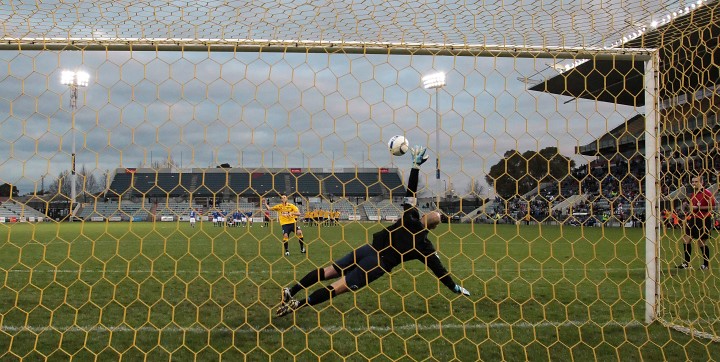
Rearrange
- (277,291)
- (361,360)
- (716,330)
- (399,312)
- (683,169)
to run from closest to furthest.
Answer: (361,360) → (716,330) → (683,169) → (399,312) → (277,291)

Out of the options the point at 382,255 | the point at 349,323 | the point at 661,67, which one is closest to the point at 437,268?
the point at 382,255

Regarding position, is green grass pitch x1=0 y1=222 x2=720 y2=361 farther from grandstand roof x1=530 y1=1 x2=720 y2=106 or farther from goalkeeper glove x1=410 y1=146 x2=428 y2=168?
grandstand roof x1=530 y1=1 x2=720 y2=106

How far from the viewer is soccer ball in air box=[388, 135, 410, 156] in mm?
4586

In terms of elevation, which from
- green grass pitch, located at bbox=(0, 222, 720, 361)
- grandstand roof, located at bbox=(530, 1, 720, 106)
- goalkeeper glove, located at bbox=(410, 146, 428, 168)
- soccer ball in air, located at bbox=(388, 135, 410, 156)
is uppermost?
grandstand roof, located at bbox=(530, 1, 720, 106)

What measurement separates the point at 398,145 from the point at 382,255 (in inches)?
39.7

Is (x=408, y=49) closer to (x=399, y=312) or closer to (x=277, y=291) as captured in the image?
(x=399, y=312)

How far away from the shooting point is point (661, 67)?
4.78 meters

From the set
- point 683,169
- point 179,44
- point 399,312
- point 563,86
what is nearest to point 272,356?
point 399,312

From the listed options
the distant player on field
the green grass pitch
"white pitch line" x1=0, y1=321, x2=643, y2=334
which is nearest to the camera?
the green grass pitch

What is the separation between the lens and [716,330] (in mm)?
4578

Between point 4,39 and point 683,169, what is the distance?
5.79m

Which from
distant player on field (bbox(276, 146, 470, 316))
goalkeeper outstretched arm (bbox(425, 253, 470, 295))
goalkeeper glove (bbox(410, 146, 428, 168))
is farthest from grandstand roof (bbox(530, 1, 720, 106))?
goalkeeper outstretched arm (bbox(425, 253, 470, 295))

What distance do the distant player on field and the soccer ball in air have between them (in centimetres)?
23

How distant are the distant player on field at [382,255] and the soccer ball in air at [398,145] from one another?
23 cm
